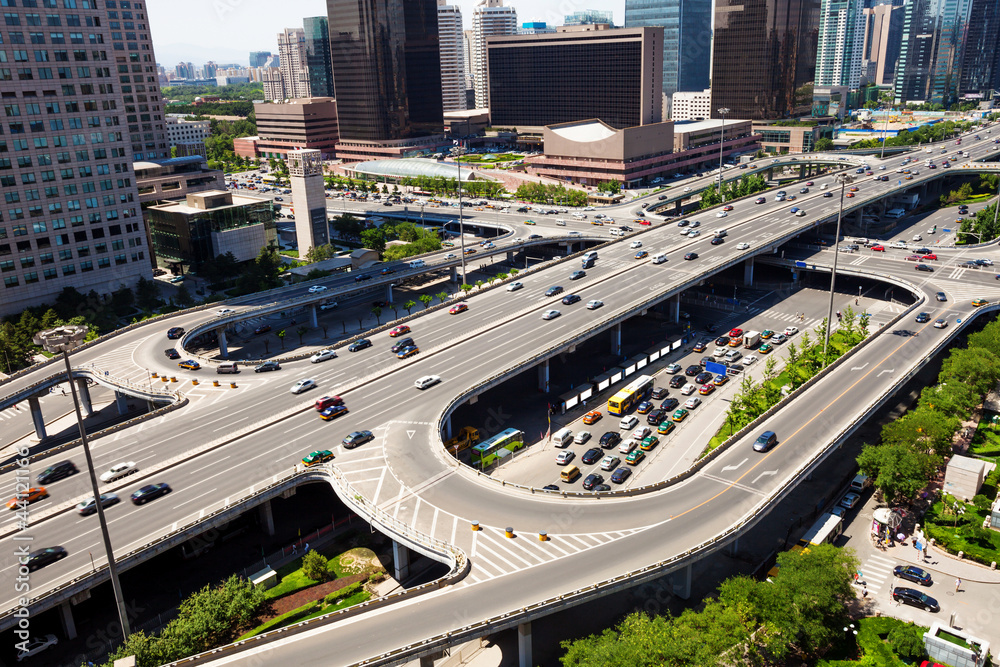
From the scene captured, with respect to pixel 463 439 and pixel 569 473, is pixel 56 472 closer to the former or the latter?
pixel 463 439

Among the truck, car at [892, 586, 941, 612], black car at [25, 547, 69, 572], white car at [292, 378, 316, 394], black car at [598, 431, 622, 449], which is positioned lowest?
car at [892, 586, 941, 612]

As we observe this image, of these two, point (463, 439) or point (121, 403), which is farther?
point (121, 403)

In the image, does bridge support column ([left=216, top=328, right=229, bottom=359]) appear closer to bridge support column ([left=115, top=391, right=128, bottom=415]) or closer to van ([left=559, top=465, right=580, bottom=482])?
bridge support column ([left=115, top=391, right=128, bottom=415])

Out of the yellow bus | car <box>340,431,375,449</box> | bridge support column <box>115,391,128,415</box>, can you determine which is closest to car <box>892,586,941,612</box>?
the yellow bus

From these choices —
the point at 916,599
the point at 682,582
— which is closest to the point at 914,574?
the point at 916,599

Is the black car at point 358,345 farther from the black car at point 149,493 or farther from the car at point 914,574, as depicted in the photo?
the car at point 914,574

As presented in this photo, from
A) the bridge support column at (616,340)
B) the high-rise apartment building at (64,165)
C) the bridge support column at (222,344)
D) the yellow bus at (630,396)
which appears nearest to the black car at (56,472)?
the bridge support column at (222,344)

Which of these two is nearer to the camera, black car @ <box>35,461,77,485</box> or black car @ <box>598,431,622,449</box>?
black car @ <box>35,461,77,485</box>
